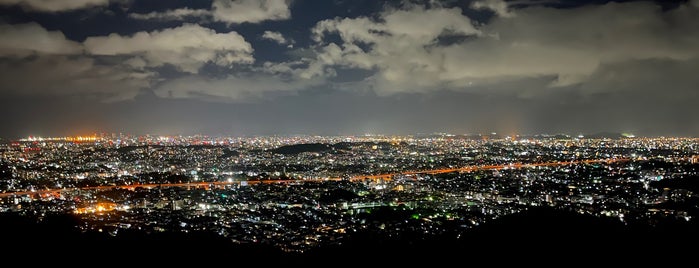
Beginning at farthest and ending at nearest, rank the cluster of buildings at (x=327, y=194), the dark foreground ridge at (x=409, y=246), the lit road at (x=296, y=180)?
the lit road at (x=296, y=180) → the cluster of buildings at (x=327, y=194) → the dark foreground ridge at (x=409, y=246)

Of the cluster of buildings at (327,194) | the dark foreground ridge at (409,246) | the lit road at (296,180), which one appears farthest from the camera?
the lit road at (296,180)

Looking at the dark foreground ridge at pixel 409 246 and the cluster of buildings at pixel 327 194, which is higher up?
the cluster of buildings at pixel 327 194

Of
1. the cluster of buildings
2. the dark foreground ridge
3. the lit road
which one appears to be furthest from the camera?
the lit road

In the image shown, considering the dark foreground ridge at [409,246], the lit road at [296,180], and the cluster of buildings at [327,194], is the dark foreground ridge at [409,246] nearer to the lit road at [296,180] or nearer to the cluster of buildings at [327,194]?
the cluster of buildings at [327,194]

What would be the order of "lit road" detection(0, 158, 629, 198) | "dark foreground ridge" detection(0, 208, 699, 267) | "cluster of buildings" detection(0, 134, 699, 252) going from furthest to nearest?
"lit road" detection(0, 158, 629, 198)
"cluster of buildings" detection(0, 134, 699, 252)
"dark foreground ridge" detection(0, 208, 699, 267)

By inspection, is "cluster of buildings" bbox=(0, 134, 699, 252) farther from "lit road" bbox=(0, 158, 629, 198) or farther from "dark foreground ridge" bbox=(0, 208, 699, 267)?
"dark foreground ridge" bbox=(0, 208, 699, 267)

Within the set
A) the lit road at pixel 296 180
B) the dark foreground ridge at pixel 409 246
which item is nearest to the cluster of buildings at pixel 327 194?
the lit road at pixel 296 180

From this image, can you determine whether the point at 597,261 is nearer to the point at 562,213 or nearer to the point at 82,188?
the point at 562,213

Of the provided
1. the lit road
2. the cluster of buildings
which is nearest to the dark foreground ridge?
the cluster of buildings
